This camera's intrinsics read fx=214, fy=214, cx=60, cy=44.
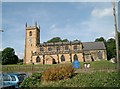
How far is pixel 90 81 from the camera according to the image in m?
12.1

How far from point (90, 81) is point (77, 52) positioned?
6416 centimetres

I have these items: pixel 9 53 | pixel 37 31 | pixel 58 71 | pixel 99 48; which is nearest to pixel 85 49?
pixel 99 48

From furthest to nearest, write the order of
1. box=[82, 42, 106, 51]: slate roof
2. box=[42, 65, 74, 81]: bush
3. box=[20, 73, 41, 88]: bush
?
box=[82, 42, 106, 51]: slate roof, box=[42, 65, 74, 81]: bush, box=[20, 73, 41, 88]: bush

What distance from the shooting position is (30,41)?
81375 mm

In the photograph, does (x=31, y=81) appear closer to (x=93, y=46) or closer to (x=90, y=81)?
(x=90, y=81)

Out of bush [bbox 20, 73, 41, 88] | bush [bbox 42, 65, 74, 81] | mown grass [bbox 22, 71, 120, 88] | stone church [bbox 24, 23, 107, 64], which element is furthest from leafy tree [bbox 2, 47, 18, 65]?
mown grass [bbox 22, 71, 120, 88]

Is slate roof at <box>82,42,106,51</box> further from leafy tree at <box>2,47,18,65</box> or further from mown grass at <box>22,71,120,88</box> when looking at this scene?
mown grass at <box>22,71,120,88</box>

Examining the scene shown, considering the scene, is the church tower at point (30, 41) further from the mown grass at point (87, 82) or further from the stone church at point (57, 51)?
the mown grass at point (87, 82)

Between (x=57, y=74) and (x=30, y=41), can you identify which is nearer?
(x=57, y=74)

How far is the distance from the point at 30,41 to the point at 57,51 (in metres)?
11.2

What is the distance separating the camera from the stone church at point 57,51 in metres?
75.2

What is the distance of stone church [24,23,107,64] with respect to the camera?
7519 centimetres

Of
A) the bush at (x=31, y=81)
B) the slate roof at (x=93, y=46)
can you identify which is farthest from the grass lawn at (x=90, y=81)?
the slate roof at (x=93, y=46)

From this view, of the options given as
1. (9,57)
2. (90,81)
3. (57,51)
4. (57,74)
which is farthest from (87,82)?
(9,57)
